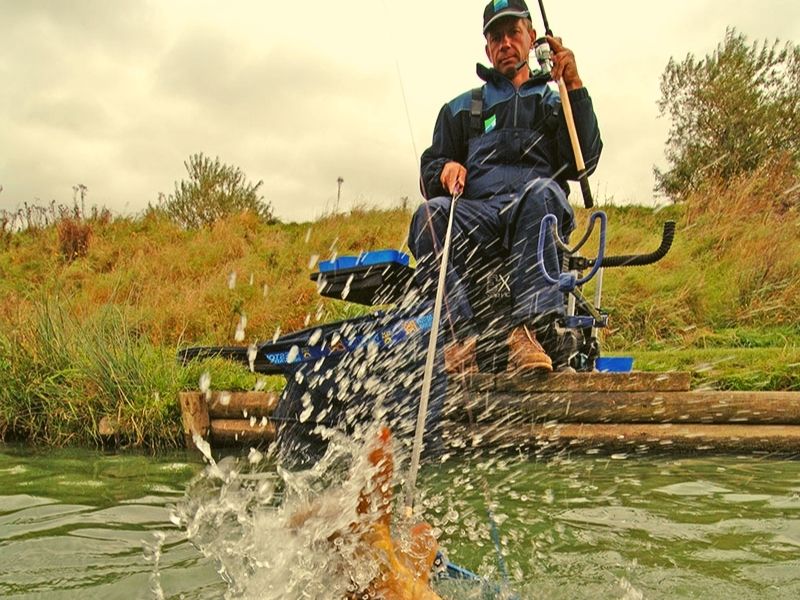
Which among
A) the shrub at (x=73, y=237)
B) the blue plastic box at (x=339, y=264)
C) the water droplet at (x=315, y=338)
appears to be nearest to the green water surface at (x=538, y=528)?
the water droplet at (x=315, y=338)

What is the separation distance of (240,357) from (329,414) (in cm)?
90

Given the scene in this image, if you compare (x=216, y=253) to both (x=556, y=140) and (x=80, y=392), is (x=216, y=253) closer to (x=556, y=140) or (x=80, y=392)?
(x=80, y=392)

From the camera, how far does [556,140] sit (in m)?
3.58

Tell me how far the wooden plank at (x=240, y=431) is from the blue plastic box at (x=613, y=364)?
1.91 metres

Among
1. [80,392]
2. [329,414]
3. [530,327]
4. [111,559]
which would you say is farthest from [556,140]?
[80,392]

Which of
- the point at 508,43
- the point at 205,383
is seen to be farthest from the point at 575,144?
the point at 205,383

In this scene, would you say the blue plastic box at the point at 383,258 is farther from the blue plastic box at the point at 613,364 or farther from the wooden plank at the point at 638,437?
the blue plastic box at the point at 613,364

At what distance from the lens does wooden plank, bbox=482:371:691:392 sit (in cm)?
339

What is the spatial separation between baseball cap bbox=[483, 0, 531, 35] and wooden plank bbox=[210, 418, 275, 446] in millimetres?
2563

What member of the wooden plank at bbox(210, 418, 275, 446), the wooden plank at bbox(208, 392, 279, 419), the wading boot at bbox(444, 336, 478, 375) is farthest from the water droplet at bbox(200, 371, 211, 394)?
the wading boot at bbox(444, 336, 478, 375)

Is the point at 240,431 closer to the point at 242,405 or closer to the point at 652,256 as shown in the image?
the point at 242,405

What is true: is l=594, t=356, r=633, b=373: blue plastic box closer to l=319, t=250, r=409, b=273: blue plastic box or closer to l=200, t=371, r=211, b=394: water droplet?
l=319, t=250, r=409, b=273: blue plastic box

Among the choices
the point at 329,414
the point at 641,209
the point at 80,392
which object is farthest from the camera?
the point at 641,209

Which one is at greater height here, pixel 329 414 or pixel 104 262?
pixel 104 262
